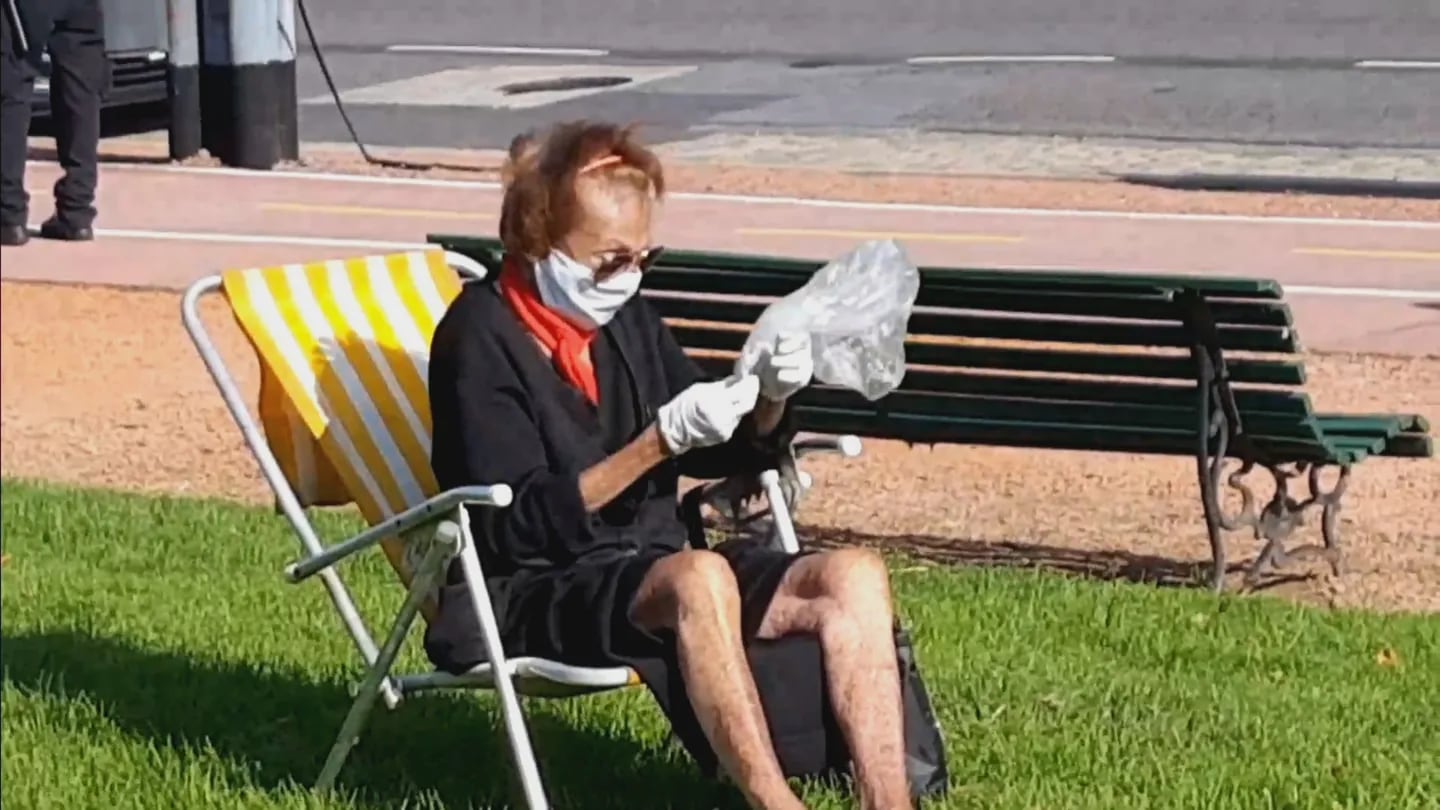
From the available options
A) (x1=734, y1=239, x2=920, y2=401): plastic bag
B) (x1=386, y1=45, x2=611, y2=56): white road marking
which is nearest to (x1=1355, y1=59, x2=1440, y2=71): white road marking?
(x1=386, y1=45, x2=611, y2=56): white road marking

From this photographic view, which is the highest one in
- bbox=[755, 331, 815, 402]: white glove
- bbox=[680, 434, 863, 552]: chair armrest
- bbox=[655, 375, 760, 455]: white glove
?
bbox=[755, 331, 815, 402]: white glove

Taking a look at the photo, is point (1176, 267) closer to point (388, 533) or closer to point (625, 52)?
point (388, 533)

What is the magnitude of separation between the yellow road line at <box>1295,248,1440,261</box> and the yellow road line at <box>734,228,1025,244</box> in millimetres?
1268

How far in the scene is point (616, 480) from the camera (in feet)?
14.4

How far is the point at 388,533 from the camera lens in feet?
14.6

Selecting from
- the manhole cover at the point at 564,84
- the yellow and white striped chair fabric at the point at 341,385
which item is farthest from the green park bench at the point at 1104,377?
the manhole cover at the point at 564,84

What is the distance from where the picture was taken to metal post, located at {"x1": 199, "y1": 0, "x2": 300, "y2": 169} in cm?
1432

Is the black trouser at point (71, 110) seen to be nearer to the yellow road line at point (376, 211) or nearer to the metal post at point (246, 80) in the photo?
the yellow road line at point (376, 211)

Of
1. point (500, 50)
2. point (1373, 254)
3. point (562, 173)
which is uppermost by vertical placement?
Result: point (562, 173)

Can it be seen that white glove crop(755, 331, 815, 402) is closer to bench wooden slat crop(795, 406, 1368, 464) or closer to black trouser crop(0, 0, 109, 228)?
bench wooden slat crop(795, 406, 1368, 464)

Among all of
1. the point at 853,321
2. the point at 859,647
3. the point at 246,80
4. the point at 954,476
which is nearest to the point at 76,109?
the point at 246,80

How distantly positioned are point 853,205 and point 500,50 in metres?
8.69

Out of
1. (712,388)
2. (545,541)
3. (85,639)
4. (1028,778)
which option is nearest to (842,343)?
(712,388)

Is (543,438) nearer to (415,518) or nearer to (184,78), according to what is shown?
(415,518)
